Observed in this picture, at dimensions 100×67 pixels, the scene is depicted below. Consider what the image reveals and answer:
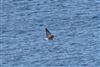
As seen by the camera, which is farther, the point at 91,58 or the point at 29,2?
the point at 29,2

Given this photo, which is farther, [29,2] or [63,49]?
[29,2]

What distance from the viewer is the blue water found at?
17.4 metres

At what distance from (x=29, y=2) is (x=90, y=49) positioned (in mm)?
5365

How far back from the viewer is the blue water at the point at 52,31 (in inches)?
685

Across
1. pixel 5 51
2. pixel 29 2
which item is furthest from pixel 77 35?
pixel 29 2

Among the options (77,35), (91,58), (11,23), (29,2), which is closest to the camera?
(91,58)

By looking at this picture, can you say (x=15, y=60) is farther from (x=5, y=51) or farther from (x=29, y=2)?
(x=29, y=2)

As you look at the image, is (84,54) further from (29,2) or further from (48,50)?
(29,2)

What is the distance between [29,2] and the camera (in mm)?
22656

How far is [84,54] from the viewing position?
1766cm

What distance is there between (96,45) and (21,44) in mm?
2351

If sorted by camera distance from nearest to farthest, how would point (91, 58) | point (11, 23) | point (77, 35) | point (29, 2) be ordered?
1. point (91, 58)
2. point (77, 35)
3. point (11, 23)
4. point (29, 2)

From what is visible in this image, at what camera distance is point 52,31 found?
19.5m

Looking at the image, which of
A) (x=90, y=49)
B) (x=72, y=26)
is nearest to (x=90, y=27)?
(x=72, y=26)
